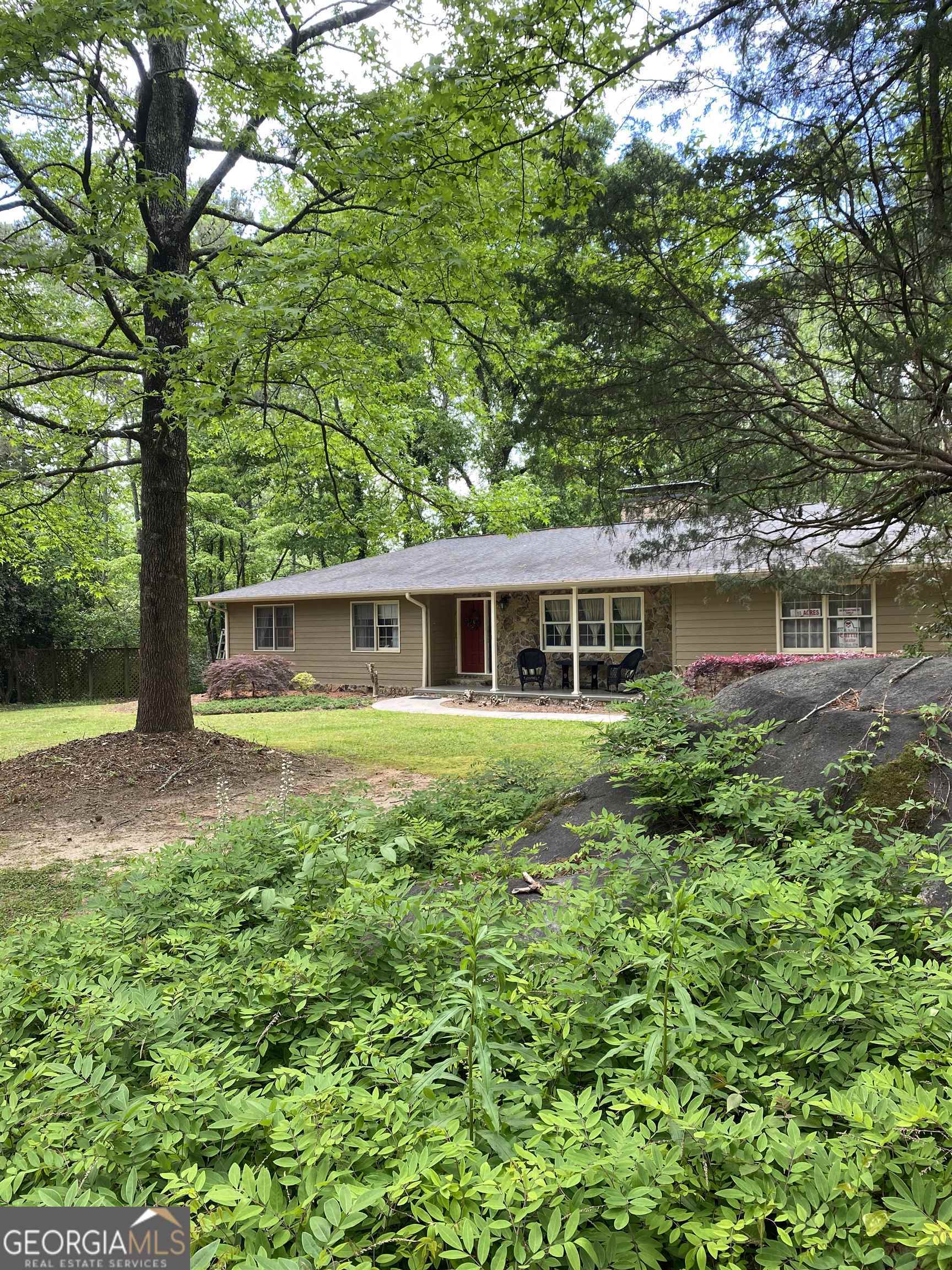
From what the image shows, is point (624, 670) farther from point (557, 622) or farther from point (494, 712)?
point (494, 712)

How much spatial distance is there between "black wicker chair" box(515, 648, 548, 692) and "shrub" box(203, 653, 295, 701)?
248 inches

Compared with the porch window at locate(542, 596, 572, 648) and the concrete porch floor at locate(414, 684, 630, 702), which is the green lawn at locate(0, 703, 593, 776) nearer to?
the concrete porch floor at locate(414, 684, 630, 702)

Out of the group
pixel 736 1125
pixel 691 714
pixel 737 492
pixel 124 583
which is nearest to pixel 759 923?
pixel 736 1125

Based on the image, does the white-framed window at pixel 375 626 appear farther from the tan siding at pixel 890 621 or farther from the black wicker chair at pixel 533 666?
the tan siding at pixel 890 621

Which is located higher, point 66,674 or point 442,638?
point 442,638

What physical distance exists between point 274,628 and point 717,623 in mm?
12852

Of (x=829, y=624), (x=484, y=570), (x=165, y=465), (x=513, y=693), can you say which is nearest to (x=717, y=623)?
(x=829, y=624)

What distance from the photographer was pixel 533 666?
17.5 metres

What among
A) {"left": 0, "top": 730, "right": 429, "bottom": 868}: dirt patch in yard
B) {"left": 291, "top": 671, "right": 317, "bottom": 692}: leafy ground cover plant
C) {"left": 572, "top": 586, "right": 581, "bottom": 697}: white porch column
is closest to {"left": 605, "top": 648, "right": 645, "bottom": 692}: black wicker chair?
{"left": 572, "top": 586, "right": 581, "bottom": 697}: white porch column

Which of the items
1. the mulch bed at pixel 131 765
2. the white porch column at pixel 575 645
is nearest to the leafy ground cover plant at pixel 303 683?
the white porch column at pixel 575 645

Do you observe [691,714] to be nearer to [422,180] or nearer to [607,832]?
[607,832]

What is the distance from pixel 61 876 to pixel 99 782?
2986mm

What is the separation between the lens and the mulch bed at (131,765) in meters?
8.00

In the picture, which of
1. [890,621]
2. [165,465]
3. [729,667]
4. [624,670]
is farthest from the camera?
[624,670]
